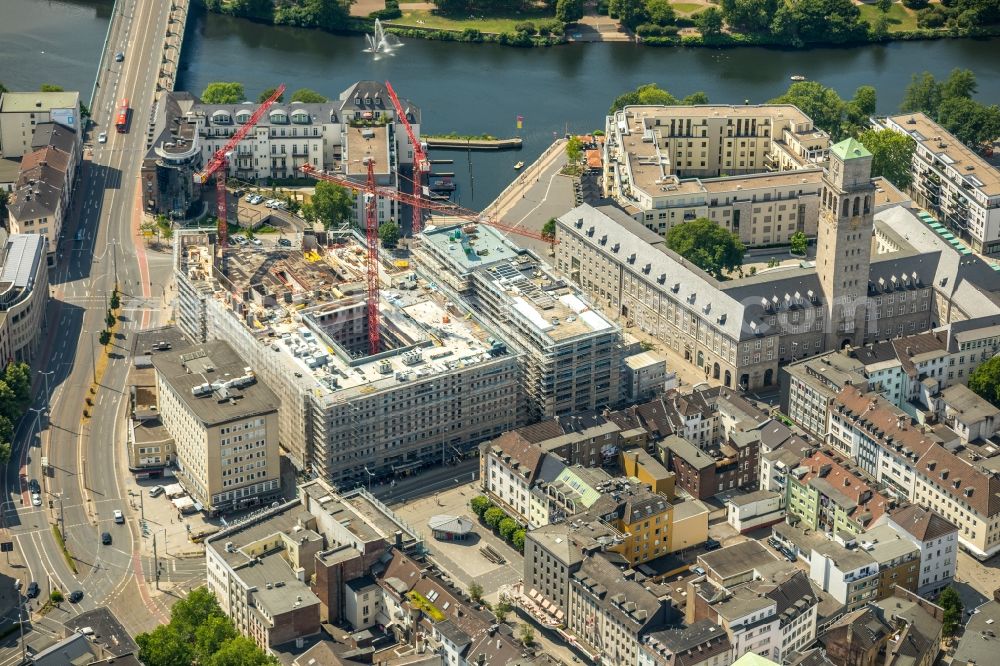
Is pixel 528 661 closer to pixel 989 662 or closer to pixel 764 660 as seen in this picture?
pixel 764 660

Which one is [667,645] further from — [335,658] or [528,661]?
[335,658]

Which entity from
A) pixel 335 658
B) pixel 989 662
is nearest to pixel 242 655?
pixel 335 658

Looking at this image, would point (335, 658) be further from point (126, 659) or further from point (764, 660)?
point (764, 660)

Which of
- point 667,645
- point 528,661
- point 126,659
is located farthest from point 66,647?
point 667,645

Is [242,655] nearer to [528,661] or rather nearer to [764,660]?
[528,661]

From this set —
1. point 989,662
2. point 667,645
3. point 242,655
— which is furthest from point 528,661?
point 989,662

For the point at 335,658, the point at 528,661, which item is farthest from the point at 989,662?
the point at 335,658
